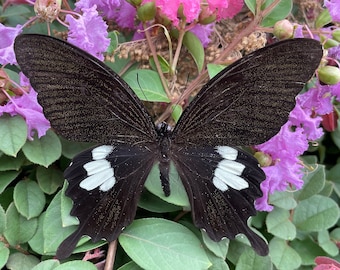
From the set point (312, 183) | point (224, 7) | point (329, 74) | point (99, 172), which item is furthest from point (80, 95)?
point (312, 183)

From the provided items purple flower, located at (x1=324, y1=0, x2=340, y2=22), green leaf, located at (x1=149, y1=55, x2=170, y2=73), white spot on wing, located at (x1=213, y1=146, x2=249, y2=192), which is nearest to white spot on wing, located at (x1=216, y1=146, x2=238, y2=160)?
white spot on wing, located at (x1=213, y1=146, x2=249, y2=192)

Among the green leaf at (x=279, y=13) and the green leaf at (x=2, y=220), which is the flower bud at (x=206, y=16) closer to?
the green leaf at (x=279, y=13)

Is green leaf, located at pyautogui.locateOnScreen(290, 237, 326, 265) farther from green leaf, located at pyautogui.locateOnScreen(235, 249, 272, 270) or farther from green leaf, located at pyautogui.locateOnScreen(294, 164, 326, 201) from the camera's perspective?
green leaf, located at pyautogui.locateOnScreen(235, 249, 272, 270)

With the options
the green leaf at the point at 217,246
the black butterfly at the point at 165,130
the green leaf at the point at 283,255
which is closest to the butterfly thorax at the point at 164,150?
the black butterfly at the point at 165,130

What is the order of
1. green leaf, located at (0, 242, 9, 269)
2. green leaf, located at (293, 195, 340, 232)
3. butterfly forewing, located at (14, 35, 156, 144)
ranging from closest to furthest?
butterfly forewing, located at (14, 35, 156, 144) < green leaf, located at (0, 242, 9, 269) < green leaf, located at (293, 195, 340, 232)

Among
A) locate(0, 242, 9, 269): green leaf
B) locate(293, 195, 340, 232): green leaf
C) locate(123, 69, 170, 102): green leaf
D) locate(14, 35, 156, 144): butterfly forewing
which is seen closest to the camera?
locate(14, 35, 156, 144): butterfly forewing

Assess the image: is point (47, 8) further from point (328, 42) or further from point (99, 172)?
point (328, 42)

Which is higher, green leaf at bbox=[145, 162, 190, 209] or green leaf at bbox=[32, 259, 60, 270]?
green leaf at bbox=[145, 162, 190, 209]

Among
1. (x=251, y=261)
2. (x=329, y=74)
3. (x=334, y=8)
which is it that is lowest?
(x=251, y=261)
